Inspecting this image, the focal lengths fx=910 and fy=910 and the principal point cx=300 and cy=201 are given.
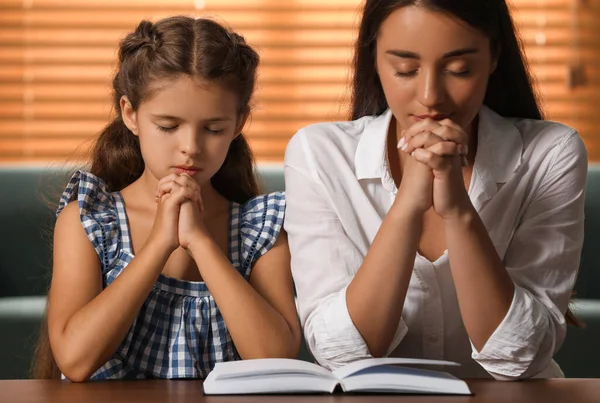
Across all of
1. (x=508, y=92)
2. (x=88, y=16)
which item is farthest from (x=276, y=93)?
(x=508, y=92)

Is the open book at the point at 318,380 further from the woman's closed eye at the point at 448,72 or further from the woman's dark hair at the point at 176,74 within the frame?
the woman's dark hair at the point at 176,74

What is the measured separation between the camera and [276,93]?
4.07 metres

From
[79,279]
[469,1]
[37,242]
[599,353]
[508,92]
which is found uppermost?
[469,1]

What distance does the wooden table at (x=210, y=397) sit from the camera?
3.60ft

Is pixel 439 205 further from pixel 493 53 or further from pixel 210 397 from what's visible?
pixel 210 397

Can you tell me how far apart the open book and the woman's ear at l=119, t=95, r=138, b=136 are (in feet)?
2.07

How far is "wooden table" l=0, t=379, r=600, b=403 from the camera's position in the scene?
1.10 m

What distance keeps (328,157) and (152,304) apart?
0.40 meters

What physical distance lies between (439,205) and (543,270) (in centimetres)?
22

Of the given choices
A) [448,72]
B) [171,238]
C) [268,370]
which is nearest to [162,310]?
[171,238]

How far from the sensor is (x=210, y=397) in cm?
111

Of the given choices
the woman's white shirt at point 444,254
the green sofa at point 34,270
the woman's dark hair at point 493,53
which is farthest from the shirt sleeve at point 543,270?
the green sofa at point 34,270

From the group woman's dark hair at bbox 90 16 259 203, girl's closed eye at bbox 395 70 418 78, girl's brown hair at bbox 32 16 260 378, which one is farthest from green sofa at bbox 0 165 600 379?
girl's closed eye at bbox 395 70 418 78

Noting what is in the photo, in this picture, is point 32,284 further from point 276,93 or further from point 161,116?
point 276,93
